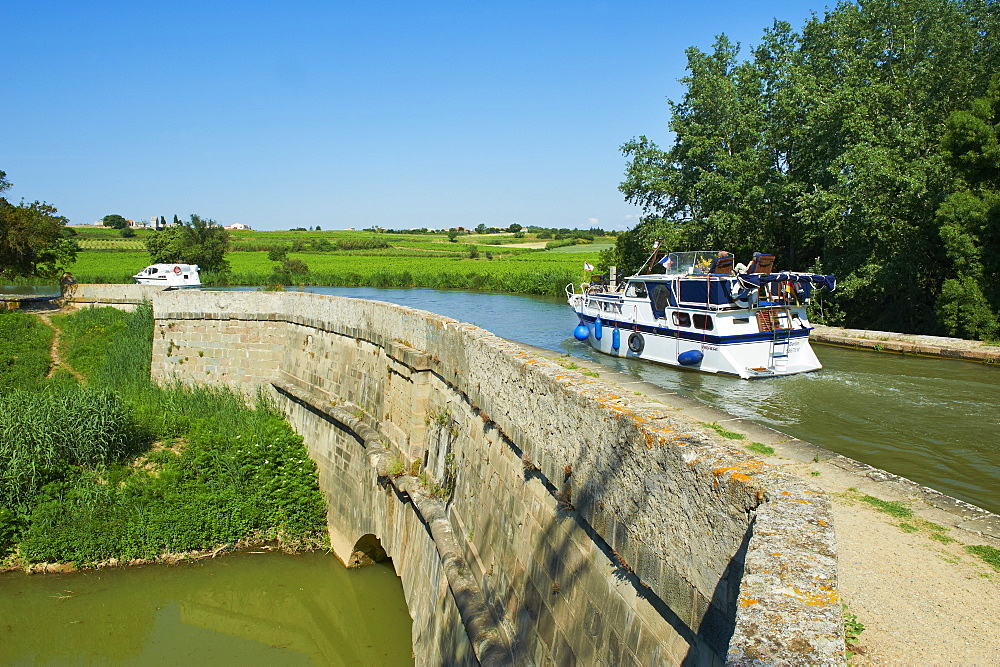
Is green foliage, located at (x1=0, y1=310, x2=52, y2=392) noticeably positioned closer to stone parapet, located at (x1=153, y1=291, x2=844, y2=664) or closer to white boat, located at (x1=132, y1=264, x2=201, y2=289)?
white boat, located at (x1=132, y1=264, x2=201, y2=289)

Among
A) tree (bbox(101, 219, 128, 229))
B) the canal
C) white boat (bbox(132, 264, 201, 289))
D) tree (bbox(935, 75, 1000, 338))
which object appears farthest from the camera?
tree (bbox(101, 219, 128, 229))

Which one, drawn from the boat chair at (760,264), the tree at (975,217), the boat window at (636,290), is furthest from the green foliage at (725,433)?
the tree at (975,217)

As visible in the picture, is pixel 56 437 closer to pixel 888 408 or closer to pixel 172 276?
pixel 172 276

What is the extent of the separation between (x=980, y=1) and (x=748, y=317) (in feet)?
54.1

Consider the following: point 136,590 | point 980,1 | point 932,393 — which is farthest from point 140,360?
point 980,1

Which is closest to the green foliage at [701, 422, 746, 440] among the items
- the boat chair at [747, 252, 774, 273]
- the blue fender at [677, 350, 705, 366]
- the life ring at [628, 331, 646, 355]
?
the blue fender at [677, 350, 705, 366]

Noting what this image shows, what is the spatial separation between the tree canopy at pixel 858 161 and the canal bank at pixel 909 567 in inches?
617

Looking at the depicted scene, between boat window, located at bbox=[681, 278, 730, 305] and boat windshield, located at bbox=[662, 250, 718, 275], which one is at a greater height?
boat windshield, located at bbox=[662, 250, 718, 275]

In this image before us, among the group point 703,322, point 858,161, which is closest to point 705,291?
point 703,322

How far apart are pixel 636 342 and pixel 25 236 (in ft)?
60.6

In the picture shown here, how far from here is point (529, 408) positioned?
5.24m

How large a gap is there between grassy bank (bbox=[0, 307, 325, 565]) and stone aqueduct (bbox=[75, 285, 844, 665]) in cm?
140

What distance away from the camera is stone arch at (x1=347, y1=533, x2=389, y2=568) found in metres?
11.5

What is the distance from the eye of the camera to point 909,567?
424 centimetres
